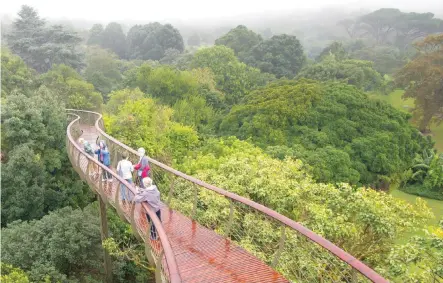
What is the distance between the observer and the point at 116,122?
17828mm

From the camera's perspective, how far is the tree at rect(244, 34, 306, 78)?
4286 cm

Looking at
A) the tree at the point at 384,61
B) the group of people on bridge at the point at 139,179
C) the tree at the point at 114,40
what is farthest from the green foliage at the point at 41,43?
the tree at the point at 384,61

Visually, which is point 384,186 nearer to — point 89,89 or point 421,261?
point 421,261

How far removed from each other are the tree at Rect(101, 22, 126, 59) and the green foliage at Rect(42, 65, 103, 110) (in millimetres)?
53541

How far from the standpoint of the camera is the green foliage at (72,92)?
920 inches

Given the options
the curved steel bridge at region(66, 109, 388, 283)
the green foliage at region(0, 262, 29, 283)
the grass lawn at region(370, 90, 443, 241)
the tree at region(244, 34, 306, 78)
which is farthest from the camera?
the tree at region(244, 34, 306, 78)

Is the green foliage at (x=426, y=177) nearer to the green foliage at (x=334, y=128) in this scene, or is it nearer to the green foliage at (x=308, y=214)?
the green foliage at (x=334, y=128)

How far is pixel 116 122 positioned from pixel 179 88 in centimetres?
974

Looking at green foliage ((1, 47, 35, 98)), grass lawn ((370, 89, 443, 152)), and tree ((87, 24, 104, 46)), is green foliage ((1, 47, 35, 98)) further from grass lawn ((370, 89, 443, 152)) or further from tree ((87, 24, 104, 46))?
tree ((87, 24, 104, 46))

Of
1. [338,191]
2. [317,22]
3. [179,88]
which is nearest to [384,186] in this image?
[338,191]

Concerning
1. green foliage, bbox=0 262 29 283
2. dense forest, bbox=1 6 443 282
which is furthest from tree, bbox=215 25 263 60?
green foliage, bbox=0 262 29 283

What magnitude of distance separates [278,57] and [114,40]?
1841 inches

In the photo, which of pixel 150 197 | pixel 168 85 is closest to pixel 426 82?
pixel 168 85

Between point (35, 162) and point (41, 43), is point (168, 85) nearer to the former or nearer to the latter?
point (35, 162)
